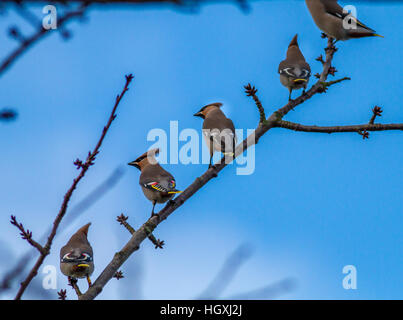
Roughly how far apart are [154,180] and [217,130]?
2.69ft

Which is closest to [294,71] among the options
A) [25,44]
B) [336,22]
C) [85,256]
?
[336,22]

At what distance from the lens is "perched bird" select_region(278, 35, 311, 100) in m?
6.26

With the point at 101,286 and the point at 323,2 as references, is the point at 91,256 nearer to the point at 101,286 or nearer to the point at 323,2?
the point at 101,286

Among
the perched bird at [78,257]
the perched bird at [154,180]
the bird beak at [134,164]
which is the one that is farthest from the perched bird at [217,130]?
A: the perched bird at [78,257]

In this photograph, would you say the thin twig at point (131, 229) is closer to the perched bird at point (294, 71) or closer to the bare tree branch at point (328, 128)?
the bare tree branch at point (328, 128)

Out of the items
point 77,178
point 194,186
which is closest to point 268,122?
point 194,186

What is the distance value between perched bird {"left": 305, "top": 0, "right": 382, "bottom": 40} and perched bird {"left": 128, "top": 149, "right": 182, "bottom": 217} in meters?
2.12

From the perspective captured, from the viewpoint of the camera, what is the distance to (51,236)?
221 centimetres

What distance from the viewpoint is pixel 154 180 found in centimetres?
572

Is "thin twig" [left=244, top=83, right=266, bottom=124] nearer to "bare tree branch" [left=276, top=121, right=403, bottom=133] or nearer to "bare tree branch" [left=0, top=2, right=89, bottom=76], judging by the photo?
"bare tree branch" [left=276, top=121, right=403, bottom=133]

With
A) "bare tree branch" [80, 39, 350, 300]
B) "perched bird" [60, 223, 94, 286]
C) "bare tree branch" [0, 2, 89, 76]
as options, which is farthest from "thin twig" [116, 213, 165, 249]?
"bare tree branch" [0, 2, 89, 76]

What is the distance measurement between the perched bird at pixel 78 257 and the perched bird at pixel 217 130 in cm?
190

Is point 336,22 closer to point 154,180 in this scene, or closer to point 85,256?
point 154,180
